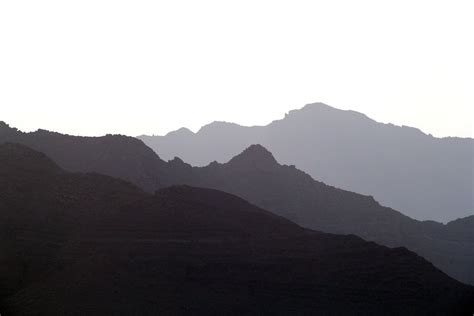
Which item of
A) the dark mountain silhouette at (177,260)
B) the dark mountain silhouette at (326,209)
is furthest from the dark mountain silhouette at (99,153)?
the dark mountain silhouette at (177,260)

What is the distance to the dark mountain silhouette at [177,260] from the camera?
1683 inches

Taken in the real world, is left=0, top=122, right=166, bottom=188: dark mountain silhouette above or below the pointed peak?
below

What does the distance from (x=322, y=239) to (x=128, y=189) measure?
1603 centimetres

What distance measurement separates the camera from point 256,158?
96.3 meters

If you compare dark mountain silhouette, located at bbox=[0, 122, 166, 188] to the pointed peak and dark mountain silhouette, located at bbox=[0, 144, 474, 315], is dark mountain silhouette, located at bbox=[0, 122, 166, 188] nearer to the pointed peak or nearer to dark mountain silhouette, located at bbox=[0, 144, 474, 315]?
the pointed peak

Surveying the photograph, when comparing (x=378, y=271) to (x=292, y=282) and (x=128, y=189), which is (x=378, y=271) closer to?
(x=292, y=282)

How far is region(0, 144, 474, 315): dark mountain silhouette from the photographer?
140ft

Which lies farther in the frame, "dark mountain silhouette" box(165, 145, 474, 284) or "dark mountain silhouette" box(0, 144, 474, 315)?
"dark mountain silhouette" box(165, 145, 474, 284)

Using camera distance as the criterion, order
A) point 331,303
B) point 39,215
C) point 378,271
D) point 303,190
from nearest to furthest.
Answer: point 331,303, point 378,271, point 39,215, point 303,190

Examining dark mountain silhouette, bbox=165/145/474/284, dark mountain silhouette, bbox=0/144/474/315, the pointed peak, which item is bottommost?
dark mountain silhouette, bbox=0/144/474/315

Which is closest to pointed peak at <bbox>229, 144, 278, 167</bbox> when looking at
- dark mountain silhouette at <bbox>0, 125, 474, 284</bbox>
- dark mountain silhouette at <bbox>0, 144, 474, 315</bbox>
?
dark mountain silhouette at <bbox>0, 125, 474, 284</bbox>

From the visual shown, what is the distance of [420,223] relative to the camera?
325ft

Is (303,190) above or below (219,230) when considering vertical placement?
above

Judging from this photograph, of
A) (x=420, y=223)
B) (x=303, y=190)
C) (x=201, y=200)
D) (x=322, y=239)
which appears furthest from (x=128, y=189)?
(x=420, y=223)
